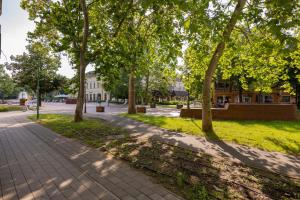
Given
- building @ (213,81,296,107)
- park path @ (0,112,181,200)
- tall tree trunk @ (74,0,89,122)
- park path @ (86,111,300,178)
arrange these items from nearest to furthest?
1. park path @ (0,112,181,200)
2. park path @ (86,111,300,178)
3. tall tree trunk @ (74,0,89,122)
4. building @ (213,81,296,107)

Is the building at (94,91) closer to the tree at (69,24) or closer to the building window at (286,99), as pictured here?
the building window at (286,99)

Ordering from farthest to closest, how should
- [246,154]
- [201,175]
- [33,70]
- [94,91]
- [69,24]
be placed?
[94,91] < [33,70] < [69,24] < [246,154] < [201,175]

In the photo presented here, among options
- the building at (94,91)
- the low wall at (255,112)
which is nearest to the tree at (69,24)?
the low wall at (255,112)

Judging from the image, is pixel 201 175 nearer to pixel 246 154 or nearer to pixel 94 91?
pixel 246 154

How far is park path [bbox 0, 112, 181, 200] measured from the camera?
449 centimetres

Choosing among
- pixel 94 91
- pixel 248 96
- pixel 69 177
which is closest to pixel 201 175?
pixel 69 177

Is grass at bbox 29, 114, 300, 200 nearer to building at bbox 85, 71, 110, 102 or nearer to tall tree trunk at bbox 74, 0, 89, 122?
tall tree trunk at bbox 74, 0, 89, 122

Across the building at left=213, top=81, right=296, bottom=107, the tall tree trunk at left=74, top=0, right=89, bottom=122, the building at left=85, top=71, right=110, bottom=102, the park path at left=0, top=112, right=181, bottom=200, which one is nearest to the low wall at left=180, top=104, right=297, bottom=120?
the tall tree trunk at left=74, top=0, right=89, bottom=122

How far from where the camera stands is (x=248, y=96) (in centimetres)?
5088

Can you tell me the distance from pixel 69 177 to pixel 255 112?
54.5ft

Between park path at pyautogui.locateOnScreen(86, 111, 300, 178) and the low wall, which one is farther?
the low wall

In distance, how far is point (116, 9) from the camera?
12.1m

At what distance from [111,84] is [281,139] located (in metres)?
11.1

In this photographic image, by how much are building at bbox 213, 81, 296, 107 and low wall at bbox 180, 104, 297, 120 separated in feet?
97.9
